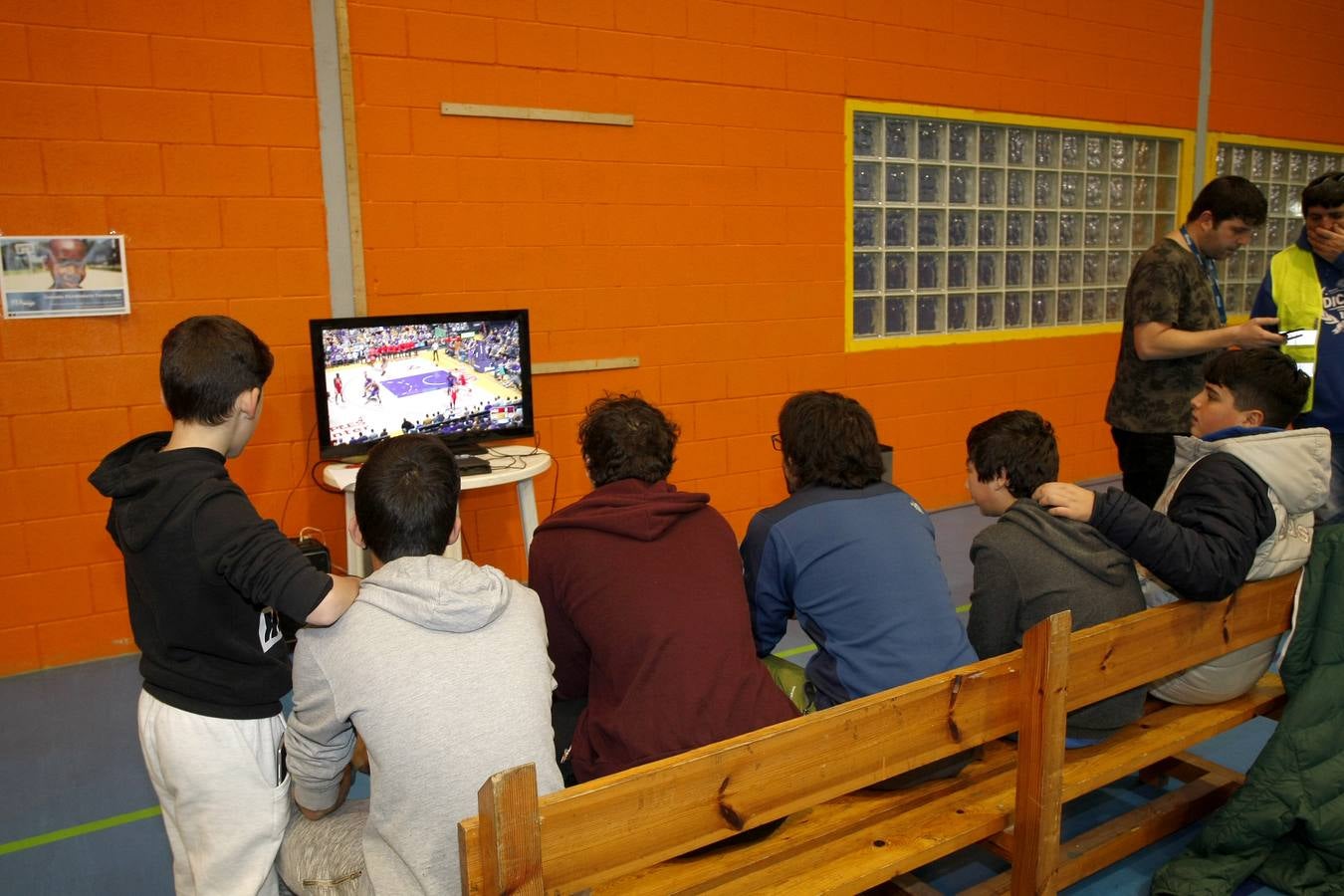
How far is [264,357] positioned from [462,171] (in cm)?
219

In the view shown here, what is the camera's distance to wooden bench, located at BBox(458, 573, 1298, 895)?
1303 millimetres

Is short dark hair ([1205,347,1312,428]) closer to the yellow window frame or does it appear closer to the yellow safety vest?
the yellow safety vest

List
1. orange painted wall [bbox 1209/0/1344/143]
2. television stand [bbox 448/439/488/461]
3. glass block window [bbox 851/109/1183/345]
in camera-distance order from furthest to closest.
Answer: orange painted wall [bbox 1209/0/1344/143]
glass block window [bbox 851/109/1183/345]
television stand [bbox 448/439/488/461]

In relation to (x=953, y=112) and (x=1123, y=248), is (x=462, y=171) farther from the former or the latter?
(x=1123, y=248)

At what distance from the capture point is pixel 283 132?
137 inches

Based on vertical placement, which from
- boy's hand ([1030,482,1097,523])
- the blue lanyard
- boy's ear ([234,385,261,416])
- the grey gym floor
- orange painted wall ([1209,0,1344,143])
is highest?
orange painted wall ([1209,0,1344,143])

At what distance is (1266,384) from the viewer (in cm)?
230

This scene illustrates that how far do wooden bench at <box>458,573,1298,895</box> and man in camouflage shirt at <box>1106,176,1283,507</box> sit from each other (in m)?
1.13

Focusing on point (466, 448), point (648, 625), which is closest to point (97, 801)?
point (466, 448)

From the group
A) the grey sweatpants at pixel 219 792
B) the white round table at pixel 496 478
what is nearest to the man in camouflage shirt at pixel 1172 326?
the white round table at pixel 496 478

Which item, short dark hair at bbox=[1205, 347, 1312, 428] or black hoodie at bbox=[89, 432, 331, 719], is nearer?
black hoodie at bbox=[89, 432, 331, 719]

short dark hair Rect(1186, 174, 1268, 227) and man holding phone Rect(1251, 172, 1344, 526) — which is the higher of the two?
short dark hair Rect(1186, 174, 1268, 227)

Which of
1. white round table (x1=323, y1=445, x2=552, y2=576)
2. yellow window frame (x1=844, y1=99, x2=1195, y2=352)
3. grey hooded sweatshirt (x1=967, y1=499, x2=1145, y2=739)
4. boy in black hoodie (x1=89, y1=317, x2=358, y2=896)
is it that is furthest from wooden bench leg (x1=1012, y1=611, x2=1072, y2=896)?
yellow window frame (x1=844, y1=99, x2=1195, y2=352)

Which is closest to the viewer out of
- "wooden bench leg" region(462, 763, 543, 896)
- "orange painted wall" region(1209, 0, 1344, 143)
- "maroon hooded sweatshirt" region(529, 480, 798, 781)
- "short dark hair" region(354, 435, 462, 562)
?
"wooden bench leg" region(462, 763, 543, 896)
